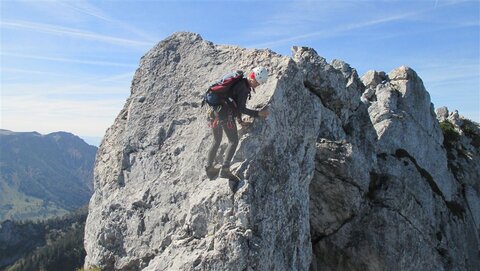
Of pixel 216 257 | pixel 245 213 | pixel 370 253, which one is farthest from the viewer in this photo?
pixel 370 253

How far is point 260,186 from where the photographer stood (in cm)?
1686

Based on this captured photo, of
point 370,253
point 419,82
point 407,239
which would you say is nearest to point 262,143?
point 370,253

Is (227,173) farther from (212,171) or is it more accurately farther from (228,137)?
(228,137)

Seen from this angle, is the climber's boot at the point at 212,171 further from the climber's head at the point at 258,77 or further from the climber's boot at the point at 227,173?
the climber's head at the point at 258,77

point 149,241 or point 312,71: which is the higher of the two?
point 312,71

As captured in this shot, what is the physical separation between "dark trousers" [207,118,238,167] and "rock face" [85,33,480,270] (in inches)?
23.0

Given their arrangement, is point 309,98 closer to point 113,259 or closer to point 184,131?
point 184,131

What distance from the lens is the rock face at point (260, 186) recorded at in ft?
53.8

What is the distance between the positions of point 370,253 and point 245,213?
50.7ft

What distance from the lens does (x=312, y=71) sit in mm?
28359

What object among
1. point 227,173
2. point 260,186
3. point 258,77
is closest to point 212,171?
point 227,173

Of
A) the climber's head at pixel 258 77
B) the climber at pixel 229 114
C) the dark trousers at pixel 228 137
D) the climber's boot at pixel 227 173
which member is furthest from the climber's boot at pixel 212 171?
the climber's head at pixel 258 77

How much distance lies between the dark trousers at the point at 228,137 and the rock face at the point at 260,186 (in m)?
0.58

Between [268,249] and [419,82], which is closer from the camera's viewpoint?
[268,249]
